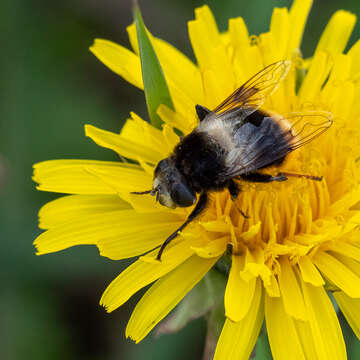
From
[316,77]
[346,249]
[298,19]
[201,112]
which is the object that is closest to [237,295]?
[346,249]

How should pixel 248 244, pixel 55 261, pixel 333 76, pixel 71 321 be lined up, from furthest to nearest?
pixel 71 321 → pixel 55 261 → pixel 333 76 → pixel 248 244

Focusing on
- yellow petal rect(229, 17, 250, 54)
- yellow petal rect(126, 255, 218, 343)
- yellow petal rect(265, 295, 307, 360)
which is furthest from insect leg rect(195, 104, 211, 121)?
yellow petal rect(265, 295, 307, 360)

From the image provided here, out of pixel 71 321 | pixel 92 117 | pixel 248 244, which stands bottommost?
pixel 71 321

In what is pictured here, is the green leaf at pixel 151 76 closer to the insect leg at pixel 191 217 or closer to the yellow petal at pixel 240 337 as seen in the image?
the insect leg at pixel 191 217

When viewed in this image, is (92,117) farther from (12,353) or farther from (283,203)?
(283,203)

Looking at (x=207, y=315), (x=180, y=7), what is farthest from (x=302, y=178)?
(x=180, y=7)

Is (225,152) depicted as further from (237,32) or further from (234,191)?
(237,32)
